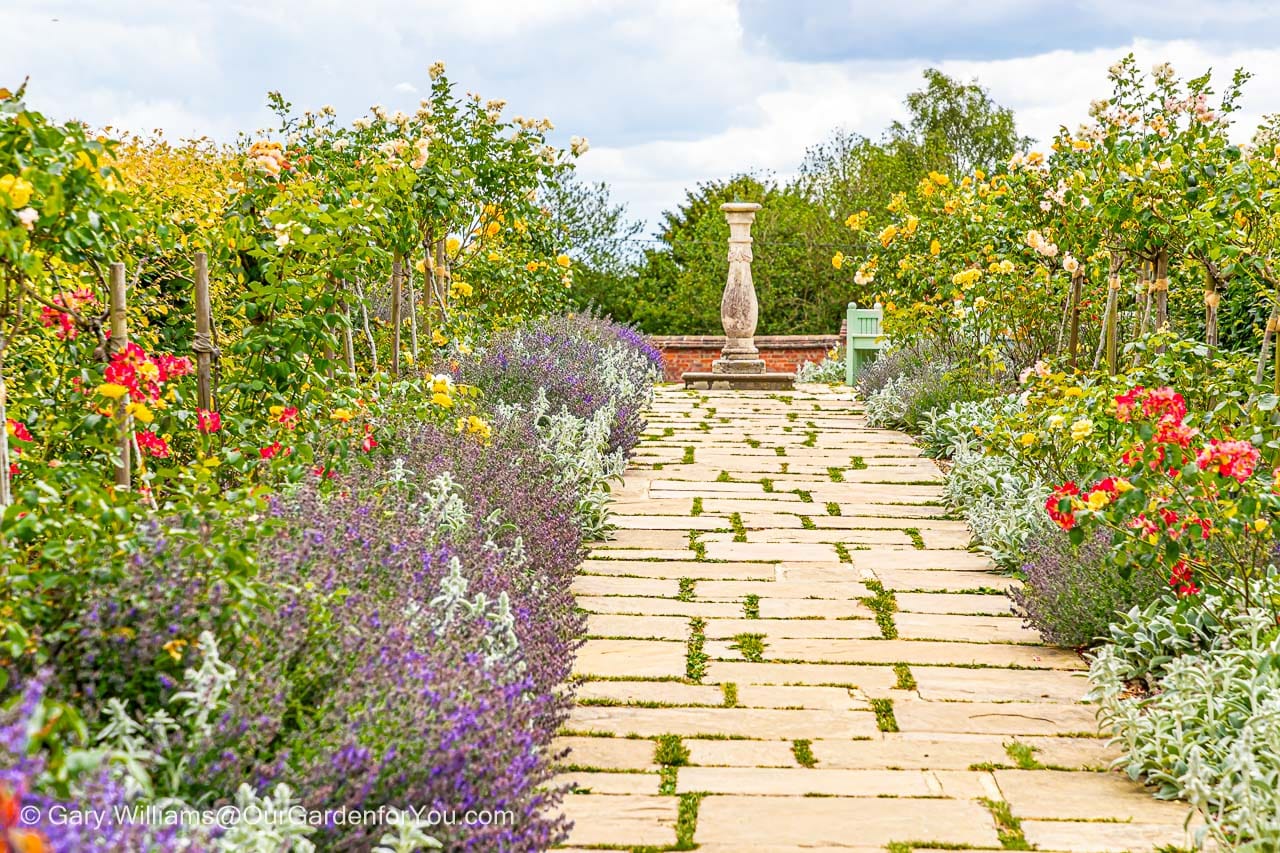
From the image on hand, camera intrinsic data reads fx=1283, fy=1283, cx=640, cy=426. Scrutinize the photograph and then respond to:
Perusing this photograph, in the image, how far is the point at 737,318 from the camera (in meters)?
13.1

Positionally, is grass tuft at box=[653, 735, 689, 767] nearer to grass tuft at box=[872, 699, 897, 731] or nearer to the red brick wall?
grass tuft at box=[872, 699, 897, 731]

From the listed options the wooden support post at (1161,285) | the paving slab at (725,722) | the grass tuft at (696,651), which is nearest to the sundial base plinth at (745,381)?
the wooden support post at (1161,285)

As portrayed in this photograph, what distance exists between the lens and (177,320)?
446 cm

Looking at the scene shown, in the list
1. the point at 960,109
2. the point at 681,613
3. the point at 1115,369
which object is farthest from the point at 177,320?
the point at 960,109

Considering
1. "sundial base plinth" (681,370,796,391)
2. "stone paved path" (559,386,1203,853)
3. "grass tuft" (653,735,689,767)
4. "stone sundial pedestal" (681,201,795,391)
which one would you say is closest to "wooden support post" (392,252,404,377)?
"stone paved path" (559,386,1203,853)

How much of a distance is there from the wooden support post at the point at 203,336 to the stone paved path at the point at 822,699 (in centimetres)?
144

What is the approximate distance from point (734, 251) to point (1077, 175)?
784 cm

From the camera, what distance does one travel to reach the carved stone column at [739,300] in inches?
514

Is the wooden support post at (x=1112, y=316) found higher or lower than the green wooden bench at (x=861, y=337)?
higher

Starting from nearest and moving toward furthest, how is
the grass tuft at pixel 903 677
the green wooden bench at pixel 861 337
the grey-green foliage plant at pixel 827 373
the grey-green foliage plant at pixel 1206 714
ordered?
the grey-green foliage plant at pixel 1206 714 → the grass tuft at pixel 903 677 → the green wooden bench at pixel 861 337 → the grey-green foliage plant at pixel 827 373

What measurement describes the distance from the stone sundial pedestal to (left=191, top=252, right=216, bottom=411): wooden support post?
884cm

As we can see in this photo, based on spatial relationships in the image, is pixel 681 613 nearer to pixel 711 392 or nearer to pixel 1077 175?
pixel 1077 175

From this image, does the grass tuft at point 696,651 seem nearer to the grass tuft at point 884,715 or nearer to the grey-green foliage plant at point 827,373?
the grass tuft at point 884,715

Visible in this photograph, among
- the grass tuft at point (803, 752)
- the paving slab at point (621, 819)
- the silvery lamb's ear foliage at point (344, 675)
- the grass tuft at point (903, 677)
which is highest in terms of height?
the silvery lamb's ear foliage at point (344, 675)
